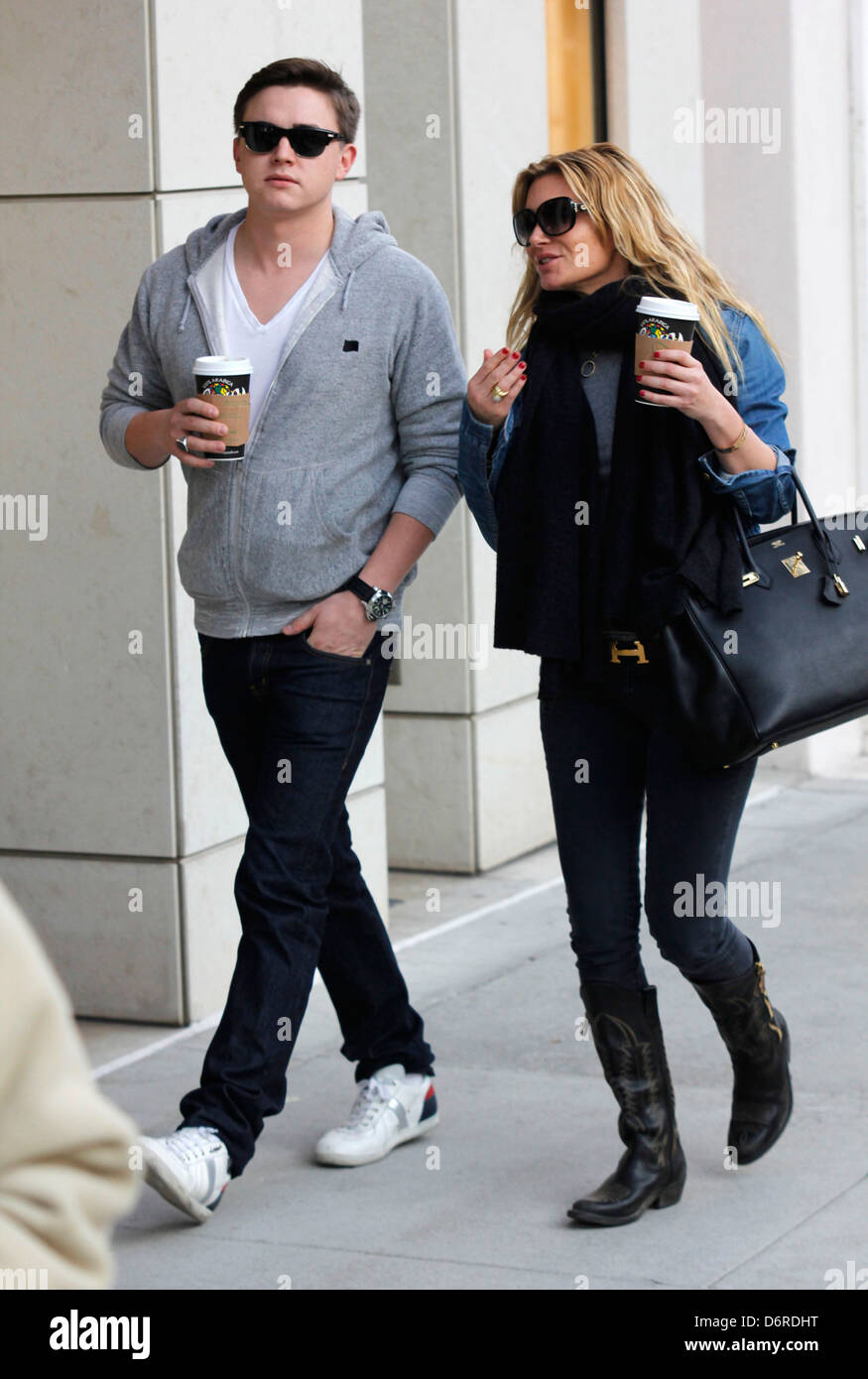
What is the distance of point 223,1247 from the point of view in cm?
383

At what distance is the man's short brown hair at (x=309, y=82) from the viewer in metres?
3.89

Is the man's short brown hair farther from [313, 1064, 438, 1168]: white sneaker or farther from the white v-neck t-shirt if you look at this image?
[313, 1064, 438, 1168]: white sneaker

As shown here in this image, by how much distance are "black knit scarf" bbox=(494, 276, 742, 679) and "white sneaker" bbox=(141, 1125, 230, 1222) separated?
1.12 metres

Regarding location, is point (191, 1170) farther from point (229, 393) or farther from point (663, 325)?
point (663, 325)

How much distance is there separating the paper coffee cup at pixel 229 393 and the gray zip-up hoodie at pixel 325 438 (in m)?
0.24

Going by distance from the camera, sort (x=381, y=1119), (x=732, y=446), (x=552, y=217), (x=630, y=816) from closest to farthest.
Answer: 1. (x=732, y=446)
2. (x=552, y=217)
3. (x=630, y=816)
4. (x=381, y=1119)

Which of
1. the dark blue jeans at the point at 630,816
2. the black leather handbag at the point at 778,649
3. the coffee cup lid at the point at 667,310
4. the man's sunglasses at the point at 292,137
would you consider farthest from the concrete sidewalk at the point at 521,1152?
the man's sunglasses at the point at 292,137

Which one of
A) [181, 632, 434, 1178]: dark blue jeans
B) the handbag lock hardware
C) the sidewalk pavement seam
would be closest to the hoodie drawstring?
[181, 632, 434, 1178]: dark blue jeans

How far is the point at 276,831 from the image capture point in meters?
3.93

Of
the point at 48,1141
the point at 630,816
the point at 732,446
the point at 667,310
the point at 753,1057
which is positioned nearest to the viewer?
the point at 48,1141

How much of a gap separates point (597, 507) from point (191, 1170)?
145 cm

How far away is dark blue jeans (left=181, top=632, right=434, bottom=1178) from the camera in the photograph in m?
3.90

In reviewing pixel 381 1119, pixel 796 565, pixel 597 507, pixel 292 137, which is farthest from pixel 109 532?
Answer: pixel 796 565
